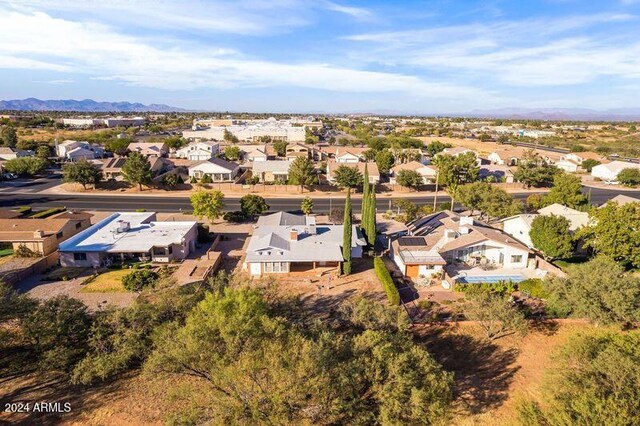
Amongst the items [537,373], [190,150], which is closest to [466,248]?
[537,373]

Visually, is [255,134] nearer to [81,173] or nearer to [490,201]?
[81,173]

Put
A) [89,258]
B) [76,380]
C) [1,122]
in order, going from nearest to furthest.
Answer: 1. [76,380]
2. [89,258]
3. [1,122]

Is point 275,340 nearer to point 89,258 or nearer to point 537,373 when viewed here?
point 537,373

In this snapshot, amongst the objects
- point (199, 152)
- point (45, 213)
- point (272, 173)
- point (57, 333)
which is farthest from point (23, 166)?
point (57, 333)

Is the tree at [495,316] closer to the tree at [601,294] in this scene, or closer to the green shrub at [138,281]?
the tree at [601,294]

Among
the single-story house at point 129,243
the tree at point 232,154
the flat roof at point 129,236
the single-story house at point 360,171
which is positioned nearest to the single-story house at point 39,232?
the flat roof at point 129,236

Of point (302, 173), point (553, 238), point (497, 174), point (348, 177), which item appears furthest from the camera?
point (497, 174)
